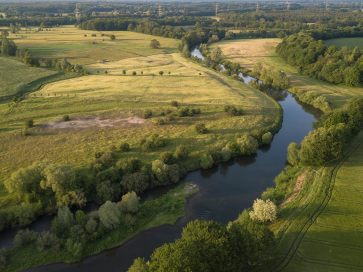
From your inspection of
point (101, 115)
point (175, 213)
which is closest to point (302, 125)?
point (175, 213)

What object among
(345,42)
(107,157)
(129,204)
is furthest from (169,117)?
(345,42)

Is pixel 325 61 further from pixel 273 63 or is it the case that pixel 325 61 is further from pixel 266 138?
pixel 266 138

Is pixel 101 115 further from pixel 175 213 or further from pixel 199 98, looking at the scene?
pixel 175 213

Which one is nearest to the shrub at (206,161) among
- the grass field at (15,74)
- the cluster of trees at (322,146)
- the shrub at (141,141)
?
the shrub at (141,141)

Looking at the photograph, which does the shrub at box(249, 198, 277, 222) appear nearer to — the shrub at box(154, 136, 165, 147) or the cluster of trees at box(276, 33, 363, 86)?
the shrub at box(154, 136, 165, 147)

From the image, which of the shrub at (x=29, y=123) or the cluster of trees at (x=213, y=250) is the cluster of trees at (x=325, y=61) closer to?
the cluster of trees at (x=213, y=250)
